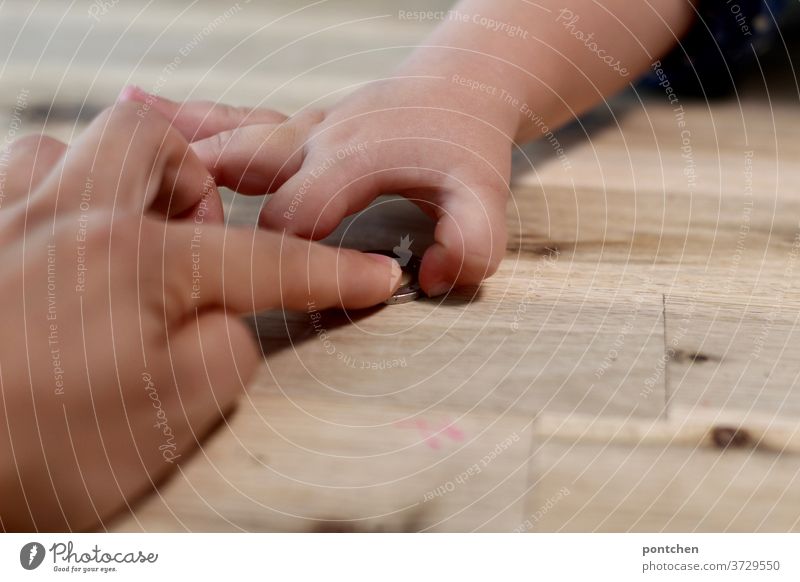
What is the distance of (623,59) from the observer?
0.47 meters

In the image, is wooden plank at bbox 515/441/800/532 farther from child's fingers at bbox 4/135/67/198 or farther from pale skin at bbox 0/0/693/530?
child's fingers at bbox 4/135/67/198

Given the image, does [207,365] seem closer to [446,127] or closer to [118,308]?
[118,308]

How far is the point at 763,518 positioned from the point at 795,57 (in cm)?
41

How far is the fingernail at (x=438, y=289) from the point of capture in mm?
343

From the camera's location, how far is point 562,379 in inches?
11.9

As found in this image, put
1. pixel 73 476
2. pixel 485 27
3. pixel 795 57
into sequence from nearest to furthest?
pixel 73 476 < pixel 485 27 < pixel 795 57

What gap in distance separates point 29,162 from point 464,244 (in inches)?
6.4

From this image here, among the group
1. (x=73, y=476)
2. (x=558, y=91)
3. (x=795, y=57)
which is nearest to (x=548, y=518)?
(x=73, y=476)

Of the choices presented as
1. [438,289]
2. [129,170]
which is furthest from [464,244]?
[129,170]

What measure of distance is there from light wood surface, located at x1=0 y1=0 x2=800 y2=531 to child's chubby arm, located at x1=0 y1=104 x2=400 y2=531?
0.04 ft

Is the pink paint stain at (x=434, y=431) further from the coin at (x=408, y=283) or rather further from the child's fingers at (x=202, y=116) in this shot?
the child's fingers at (x=202, y=116)

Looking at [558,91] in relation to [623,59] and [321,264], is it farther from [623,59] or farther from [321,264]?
[321,264]

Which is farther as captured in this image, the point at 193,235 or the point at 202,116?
the point at 202,116

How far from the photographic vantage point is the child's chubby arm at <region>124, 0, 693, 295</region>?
1.14 ft
